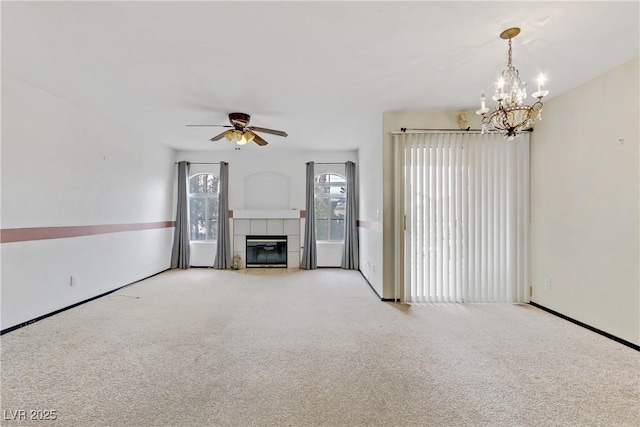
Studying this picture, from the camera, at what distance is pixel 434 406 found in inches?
74.6

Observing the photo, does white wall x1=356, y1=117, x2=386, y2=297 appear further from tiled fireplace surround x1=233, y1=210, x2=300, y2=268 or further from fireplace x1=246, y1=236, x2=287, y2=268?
fireplace x1=246, y1=236, x2=287, y2=268

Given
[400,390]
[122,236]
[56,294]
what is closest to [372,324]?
[400,390]

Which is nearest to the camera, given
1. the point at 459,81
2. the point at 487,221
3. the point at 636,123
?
the point at 636,123

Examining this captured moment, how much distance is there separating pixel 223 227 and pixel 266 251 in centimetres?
107

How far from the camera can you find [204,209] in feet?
22.7

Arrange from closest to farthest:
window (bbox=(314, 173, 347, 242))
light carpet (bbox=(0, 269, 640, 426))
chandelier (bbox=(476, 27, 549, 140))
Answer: light carpet (bbox=(0, 269, 640, 426)) < chandelier (bbox=(476, 27, 549, 140)) < window (bbox=(314, 173, 347, 242))

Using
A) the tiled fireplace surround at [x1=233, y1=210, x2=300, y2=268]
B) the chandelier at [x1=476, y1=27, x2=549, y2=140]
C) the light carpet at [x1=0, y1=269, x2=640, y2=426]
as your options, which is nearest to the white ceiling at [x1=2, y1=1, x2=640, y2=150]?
the chandelier at [x1=476, y1=27, x2=549, y2=140]

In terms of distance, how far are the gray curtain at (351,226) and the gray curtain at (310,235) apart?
0.67m

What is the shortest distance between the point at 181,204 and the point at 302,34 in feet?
17.2

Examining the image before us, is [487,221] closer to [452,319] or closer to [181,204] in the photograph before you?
[452,319]

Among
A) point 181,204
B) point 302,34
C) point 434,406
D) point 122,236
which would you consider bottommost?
point 434,406

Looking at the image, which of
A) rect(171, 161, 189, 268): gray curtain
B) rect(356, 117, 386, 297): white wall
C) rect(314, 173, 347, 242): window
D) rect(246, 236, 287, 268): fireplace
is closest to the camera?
rect(356, 117, 386, 297): white wall

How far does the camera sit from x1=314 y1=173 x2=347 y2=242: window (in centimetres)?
692

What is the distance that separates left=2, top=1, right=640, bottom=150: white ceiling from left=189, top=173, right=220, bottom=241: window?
9.63 ft
